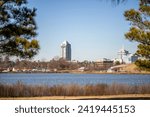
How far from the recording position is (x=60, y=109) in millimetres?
5586

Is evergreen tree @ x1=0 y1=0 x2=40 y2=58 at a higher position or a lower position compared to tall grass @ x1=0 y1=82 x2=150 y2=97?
higher

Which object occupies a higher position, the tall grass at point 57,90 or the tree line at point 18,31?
the tree line at point 18,31

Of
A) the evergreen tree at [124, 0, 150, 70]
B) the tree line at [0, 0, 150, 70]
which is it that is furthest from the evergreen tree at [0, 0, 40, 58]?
the evergreen tree at [124, 0, 150, 70]

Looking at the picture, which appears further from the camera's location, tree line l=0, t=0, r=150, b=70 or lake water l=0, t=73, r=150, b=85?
lake water l=0, t=73, r=150, b=85

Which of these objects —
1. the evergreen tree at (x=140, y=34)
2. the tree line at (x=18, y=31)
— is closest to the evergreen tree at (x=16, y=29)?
the tree line at (x=18, y=31)

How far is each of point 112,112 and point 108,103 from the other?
570 mm

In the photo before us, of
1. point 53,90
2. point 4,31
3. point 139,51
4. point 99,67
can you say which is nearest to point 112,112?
point 4,31

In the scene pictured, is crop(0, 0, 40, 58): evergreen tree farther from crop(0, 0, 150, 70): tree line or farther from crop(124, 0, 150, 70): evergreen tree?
crop(124, 0, 150, 70): evergreen tree

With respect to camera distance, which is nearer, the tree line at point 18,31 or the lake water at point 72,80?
the tree line at point 18,31

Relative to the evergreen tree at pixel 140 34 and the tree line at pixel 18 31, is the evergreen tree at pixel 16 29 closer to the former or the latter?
the tree line at pixel 18 31

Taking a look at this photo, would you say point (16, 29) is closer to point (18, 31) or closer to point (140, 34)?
point (18, 31)

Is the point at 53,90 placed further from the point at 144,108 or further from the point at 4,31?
the point at 144,108

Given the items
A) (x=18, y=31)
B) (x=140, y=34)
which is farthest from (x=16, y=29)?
(x=140, y=34)

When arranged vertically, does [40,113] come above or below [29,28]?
below
